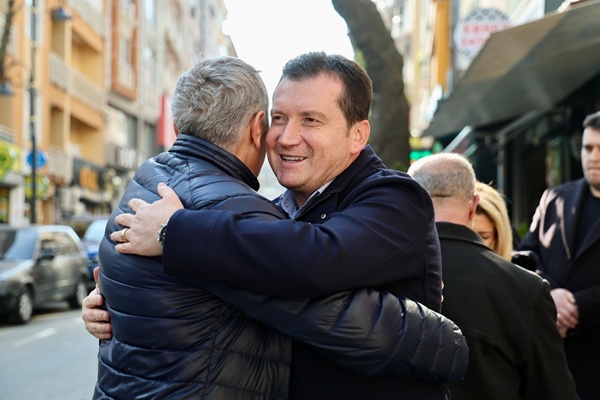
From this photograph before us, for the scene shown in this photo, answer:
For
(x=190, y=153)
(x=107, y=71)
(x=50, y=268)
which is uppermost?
(x=107, y=71)

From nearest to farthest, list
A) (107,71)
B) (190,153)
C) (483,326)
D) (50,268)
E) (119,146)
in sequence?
(190,153), (483,326), (50,268), (107,71), (119,146)

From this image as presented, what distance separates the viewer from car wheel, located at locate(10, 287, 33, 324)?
52.3 ft

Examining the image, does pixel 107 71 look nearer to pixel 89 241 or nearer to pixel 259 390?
pixel 89 241

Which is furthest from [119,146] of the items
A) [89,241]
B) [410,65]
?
[89,241]

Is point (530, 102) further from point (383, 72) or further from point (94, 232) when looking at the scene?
point (94, 232)

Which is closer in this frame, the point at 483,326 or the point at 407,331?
the point at 407,331

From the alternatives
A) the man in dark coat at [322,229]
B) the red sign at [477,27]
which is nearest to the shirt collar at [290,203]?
the man in dark coat at [322,229]

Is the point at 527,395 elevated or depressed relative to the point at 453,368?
depressed

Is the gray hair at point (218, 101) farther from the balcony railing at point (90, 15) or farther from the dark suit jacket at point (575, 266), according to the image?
the balcony railing at point (90, 15)

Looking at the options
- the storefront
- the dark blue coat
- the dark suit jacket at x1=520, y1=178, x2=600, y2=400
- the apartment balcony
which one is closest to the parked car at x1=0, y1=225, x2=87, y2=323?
the storefront

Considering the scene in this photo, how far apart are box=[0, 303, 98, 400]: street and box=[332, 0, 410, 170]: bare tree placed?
391 centimetres

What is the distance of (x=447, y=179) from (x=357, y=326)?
4.20 feet

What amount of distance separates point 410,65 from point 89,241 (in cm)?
3721

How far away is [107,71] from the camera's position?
1780 inches
